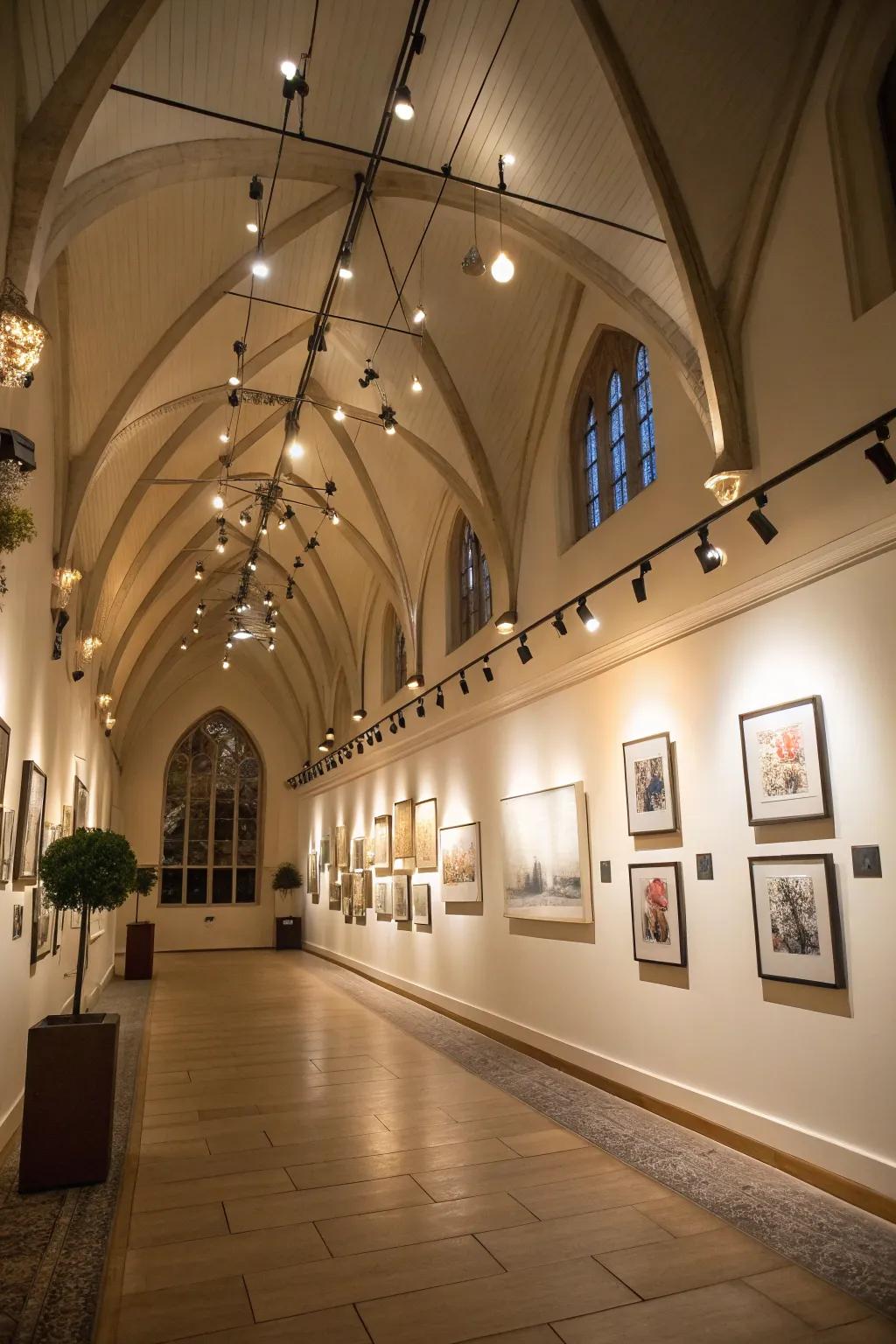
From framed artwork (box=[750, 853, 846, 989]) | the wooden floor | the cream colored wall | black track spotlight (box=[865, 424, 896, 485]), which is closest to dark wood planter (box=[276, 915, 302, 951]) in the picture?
the cream colored wall

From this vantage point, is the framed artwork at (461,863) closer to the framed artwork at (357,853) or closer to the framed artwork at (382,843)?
the framed artwork at (382,843)

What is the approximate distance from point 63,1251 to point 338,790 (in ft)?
45.7

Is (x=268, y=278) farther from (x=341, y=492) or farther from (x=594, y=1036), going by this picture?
(x=594, y=1036)

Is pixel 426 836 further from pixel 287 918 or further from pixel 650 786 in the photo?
pixel 287 918

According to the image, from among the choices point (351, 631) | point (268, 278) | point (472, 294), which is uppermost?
point (268, 278)

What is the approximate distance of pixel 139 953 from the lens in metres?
15.5

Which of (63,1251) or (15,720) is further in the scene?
(15,720)

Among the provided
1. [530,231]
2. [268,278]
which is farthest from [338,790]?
[530,231]

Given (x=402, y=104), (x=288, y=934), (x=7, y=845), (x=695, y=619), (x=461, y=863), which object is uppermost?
(x=402, y=104)

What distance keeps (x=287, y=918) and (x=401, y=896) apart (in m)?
9.12

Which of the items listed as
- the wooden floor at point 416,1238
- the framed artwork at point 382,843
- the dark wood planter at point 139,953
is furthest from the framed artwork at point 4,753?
the dark wood planter at point 139,953

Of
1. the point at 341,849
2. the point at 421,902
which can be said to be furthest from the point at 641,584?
the point at 341,849

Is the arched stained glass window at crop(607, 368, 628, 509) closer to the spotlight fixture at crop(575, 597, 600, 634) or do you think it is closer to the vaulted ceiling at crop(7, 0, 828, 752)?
the vaulted ceiling at crop(7, 0, 828, 752)

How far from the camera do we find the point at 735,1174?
5.01 m
